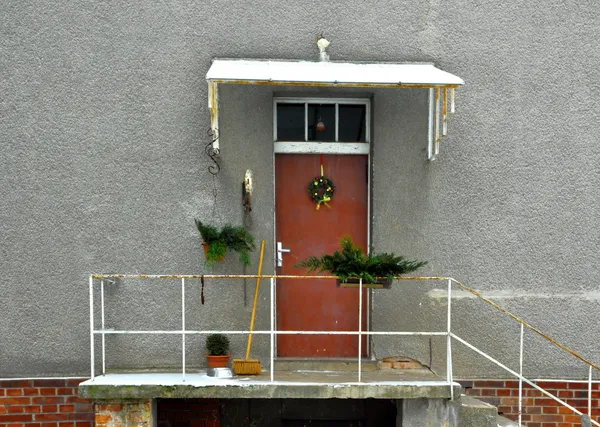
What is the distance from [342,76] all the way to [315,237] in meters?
1.67

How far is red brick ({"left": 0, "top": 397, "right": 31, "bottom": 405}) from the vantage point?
624 cm

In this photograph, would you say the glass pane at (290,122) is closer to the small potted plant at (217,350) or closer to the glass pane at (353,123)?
the glass pane at (353,123)

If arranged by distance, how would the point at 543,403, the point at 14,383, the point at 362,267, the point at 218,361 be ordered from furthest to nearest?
the point at 543,403, the point at 14,383, the point at 218,361, the point at 362,267

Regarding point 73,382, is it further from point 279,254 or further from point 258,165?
point 258,165

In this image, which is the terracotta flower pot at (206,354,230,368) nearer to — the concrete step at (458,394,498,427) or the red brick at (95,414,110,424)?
the red brick at (95,414,110,424)

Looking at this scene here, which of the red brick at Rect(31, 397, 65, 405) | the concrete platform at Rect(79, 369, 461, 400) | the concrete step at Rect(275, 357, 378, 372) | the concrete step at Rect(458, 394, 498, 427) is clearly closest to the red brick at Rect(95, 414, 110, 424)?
the concrete platform at Rect(79, 369, 461, 400)

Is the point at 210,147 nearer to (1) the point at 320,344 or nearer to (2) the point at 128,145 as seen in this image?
(2) the point at 128,145

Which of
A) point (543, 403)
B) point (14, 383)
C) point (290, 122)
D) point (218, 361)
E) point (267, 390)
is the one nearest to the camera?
point (267, 390)

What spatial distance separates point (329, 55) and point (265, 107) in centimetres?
79

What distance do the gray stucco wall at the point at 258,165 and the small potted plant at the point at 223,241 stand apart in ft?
0.62

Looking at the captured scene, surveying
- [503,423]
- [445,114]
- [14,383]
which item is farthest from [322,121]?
[14,383]

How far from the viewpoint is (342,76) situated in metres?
5.81

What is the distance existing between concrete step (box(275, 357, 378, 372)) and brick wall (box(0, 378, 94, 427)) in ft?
6.02

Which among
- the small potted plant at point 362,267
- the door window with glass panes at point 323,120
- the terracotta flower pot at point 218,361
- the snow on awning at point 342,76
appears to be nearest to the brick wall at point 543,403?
the small potted plant at point 362,267
